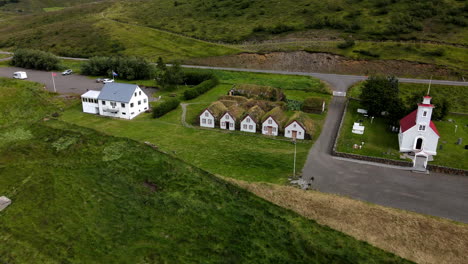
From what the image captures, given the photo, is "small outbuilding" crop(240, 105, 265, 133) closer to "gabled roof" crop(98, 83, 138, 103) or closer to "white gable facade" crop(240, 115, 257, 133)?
"white gable facade" crop(240, 115, 257, 133)

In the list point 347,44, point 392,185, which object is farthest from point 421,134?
point 347,44

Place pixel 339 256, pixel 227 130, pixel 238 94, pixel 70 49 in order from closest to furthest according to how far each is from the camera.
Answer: pixel 339 256 → pixel 227 130 → pixel 238 94 → pixel 70 49

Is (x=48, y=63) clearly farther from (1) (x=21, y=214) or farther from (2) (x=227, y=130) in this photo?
(1) (x=21, y=214)

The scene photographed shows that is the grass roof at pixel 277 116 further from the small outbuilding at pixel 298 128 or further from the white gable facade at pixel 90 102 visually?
the white gable facade at pixel 90 102

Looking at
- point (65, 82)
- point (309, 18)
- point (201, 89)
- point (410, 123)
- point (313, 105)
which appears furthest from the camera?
point (309, 18)

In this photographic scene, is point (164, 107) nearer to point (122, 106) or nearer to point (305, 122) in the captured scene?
point (122, 106)

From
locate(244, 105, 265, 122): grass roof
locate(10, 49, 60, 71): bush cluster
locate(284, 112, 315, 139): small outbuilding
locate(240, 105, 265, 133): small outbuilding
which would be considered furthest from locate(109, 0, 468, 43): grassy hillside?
locate(240, 105, 265, 133): small outbuilding

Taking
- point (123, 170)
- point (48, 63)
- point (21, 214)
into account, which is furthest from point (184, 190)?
point (48, 63)
